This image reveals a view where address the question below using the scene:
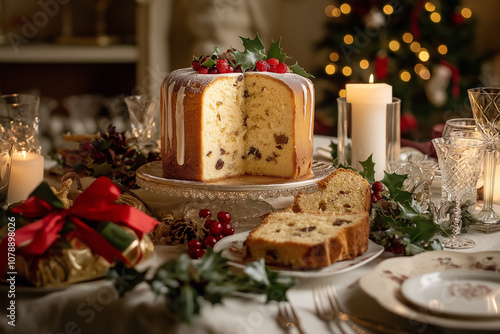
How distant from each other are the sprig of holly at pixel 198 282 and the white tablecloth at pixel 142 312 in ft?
0.08

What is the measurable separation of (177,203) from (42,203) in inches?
23.7

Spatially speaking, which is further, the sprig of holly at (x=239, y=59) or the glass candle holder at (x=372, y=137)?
the glass candle holder at (x=372, y=137)

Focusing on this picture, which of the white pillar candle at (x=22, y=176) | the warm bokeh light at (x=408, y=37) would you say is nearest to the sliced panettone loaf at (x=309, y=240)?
the white pillar candle at (x=22, y=176)

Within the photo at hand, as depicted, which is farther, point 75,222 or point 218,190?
point 218,190

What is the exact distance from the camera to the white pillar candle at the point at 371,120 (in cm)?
183

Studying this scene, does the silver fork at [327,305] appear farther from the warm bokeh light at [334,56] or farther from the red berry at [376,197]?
the warm bokeh light at [334,56]

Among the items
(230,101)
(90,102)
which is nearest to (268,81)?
(230,101)

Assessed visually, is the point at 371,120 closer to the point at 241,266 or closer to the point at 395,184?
the point at 395,184

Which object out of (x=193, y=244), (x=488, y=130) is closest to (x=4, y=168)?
(x=193, y=244)

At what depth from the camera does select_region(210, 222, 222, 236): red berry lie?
4.42 feet

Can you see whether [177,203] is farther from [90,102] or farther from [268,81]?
[90,102]

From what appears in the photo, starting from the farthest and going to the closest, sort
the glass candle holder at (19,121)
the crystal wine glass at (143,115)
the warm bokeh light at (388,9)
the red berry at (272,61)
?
the warm bokeh light at (388,9) → the crystal wine glass at (143,115) → the glass candle holder at (19,121) → the red berry at (272,61)

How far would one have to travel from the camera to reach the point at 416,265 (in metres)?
1.17

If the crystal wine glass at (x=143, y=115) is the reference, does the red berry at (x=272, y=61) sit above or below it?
above
